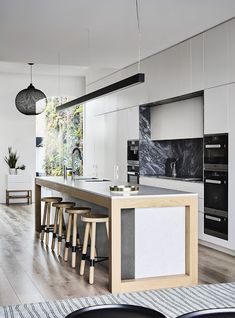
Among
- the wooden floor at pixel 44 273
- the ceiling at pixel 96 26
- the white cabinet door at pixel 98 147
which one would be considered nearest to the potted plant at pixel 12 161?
the white cabinet door at pixel 98 147

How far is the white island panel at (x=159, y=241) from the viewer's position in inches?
179

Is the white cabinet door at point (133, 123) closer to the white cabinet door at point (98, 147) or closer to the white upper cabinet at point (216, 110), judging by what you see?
the white cabinet door at point (98, 147)

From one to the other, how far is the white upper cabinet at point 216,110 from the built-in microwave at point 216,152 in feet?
0.27

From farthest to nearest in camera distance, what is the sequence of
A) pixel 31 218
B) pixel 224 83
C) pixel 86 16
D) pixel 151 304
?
pixel 31 218, pixel 224 83, pixel 86 16, pixel 151 304

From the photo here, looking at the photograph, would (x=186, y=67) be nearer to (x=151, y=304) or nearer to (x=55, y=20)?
(x=55, y=20)

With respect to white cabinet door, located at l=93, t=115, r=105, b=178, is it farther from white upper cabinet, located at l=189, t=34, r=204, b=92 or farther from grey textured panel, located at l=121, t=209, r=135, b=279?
grey textured panel, located at l=121, t=209, r=135, b=279

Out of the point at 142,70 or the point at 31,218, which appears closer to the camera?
the point at 142,70

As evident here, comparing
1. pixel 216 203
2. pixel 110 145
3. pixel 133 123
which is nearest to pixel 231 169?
pixel 216 203

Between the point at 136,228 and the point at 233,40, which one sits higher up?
the point at 233,40

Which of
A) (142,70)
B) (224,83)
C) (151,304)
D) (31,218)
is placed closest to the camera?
(151,304)

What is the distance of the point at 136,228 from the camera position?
453 centimetres

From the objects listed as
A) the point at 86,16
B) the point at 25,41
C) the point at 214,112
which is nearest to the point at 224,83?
the point at 214,112

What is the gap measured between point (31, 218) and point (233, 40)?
5083mm

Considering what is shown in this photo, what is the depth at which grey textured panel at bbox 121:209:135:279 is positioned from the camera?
449 cm
